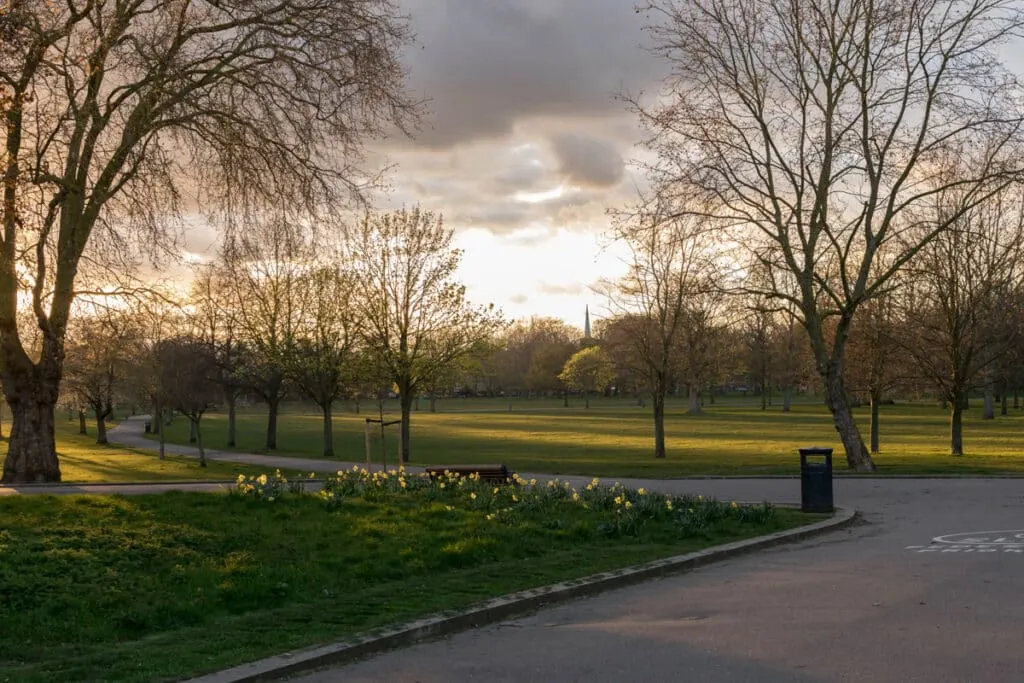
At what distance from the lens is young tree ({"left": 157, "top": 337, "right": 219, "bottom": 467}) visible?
→ 41.9m

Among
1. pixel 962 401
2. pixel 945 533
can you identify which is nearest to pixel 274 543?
pixel 945 533

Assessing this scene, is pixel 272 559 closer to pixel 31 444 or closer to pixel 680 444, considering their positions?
pixel 31 444

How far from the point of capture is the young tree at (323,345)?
44.1 m

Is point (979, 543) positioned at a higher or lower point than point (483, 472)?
lower

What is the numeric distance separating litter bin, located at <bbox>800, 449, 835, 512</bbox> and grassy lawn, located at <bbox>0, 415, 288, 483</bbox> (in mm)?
15225

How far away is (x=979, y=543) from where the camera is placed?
527 inches

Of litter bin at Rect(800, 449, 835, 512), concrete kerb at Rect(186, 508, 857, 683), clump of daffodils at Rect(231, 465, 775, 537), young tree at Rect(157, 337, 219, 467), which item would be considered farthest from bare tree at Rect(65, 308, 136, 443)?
concrete kerb at Rect(186, 508, 857, 683)

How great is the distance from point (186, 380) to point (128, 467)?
6.84 meters

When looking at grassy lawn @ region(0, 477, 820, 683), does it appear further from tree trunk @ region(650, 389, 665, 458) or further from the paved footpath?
tree trunk @ region(650, 389, 665, 458)

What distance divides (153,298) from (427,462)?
1769 centimetres

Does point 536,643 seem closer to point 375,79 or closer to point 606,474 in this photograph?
point 375,79

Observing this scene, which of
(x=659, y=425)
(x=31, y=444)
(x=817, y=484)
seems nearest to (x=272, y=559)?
(x=817, y=484)

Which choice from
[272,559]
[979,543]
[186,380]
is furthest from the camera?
[186,380]

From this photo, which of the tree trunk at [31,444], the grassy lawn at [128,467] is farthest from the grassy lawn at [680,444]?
the tree trunk at [31,444]
